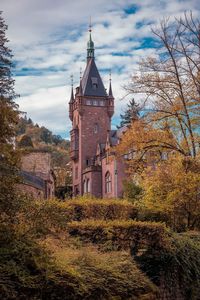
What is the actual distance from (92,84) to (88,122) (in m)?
6.97

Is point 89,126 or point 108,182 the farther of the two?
point 89,126

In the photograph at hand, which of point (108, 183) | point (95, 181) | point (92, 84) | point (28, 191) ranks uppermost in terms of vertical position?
point (92, 84)

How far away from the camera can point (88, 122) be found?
3068 inches

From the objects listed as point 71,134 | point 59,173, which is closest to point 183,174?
point 71,134

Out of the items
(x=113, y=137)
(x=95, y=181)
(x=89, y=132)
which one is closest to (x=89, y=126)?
(x=89, y=132)

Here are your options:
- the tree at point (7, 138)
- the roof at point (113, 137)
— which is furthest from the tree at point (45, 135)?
Answer: the tree at point (7, 138)

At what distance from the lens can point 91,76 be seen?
80.7m

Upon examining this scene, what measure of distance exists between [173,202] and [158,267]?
6.00 meters

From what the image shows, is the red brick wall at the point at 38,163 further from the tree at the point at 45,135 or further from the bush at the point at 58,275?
the tree at the point at 45,135

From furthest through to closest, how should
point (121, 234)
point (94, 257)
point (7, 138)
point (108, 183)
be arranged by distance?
1. point (108, 183)
2. point (121, 234)
3. point (94, 257)
4. point (7, 138)

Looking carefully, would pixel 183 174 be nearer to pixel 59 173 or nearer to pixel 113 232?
pixel 113 232

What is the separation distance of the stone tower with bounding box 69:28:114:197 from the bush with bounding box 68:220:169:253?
5958 centimetres

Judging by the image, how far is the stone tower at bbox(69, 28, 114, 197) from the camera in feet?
252

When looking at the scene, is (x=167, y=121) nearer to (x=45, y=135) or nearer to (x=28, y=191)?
(x=28, y=191)
